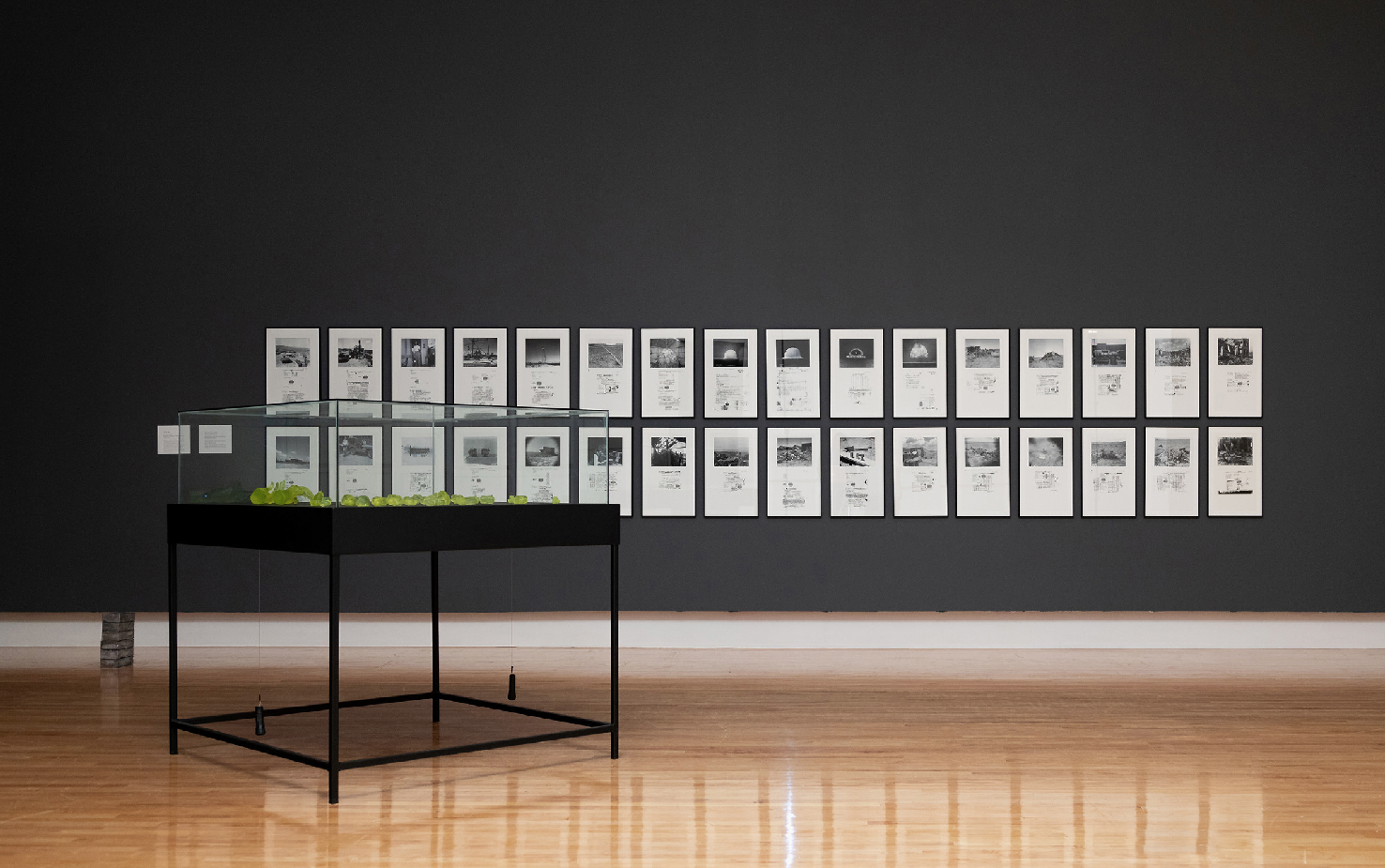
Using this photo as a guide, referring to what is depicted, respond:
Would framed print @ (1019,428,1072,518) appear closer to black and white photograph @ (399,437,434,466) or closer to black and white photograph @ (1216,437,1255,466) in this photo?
black and white photograph @ (1216,437,1255,466)

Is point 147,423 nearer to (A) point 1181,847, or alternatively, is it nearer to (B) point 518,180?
(B) point 518,180

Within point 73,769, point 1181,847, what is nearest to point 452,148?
point 73,769

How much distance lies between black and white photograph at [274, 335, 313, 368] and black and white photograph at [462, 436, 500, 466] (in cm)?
296

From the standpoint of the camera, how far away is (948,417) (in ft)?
21.8

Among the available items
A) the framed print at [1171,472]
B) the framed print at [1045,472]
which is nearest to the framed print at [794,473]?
the framed print at [1045,472]

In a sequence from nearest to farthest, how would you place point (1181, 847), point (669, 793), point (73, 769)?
1. point (1181, 847)
2. point (669, 793)
3. point (73, 769)

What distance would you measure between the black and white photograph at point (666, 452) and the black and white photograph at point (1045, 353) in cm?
207

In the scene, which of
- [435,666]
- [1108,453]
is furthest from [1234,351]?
[435,666]

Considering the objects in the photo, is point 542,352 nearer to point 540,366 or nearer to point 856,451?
point 540,366

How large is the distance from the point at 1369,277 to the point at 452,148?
5.37 meters

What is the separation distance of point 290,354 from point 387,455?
307 centimetres

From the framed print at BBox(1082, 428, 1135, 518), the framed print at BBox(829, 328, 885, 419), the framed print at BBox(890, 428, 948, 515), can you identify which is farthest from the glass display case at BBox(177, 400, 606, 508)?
the framed print at BBox(1082, 428, 1135, 518)

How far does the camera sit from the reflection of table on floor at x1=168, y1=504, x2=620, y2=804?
145 inches

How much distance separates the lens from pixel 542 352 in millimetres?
6676
